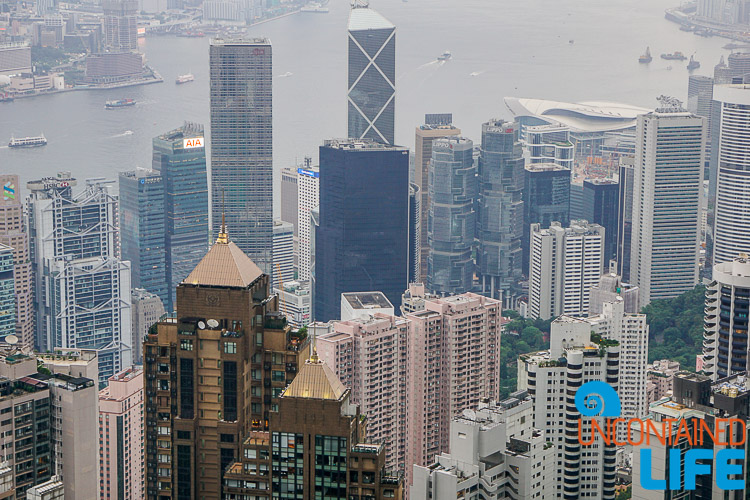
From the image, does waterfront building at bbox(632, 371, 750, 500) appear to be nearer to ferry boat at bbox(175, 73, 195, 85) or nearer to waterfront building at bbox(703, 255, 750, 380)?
waterfront building at bbox(703, 255, 750, 380)

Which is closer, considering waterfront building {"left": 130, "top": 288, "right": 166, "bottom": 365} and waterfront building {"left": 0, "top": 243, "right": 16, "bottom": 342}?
waterfront building {"left": 0, "top": 243, "right": 16, "bottom": 342}

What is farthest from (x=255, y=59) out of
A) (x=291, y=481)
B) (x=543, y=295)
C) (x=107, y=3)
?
(x=291, y=481)

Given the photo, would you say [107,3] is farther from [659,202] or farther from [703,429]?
[703,429]

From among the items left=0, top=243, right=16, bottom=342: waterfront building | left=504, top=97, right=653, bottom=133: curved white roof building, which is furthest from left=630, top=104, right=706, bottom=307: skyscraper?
left=0, top=243, right=16, bottom=342: waterfront building

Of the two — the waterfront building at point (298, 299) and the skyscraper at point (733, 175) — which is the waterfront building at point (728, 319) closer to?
the waterfront building at point (298, 299)

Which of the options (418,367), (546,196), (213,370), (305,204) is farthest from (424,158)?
(213,370)

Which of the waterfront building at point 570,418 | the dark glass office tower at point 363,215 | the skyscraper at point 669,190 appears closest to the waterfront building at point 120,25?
the dark glass office tower at point 363,215
